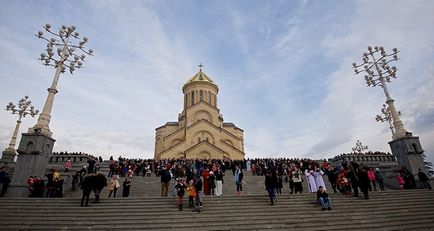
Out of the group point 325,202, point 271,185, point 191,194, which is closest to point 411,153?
point 325,202

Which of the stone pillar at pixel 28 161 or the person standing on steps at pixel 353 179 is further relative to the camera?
the stone pillar at pixel 28 161

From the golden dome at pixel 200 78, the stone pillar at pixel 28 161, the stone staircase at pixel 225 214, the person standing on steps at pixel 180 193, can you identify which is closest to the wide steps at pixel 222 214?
the stone staircase at pixel 225 214

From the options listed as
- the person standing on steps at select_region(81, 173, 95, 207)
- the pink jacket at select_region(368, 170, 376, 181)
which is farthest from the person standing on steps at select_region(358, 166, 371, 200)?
the person standing on steps at select_region(81, 173, 95, 207)

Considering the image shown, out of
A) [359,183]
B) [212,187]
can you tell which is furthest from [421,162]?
[212,187]

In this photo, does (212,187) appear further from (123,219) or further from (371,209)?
(371,209)

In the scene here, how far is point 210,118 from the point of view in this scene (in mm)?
33656

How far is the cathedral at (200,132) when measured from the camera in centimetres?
2670

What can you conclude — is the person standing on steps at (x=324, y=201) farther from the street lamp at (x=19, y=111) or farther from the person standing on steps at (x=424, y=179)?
the street lamp at (x=19, y=111)

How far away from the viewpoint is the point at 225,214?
815 cm

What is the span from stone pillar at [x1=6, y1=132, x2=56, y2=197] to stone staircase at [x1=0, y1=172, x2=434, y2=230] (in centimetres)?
226

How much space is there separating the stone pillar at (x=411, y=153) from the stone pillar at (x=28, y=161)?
18.7 m

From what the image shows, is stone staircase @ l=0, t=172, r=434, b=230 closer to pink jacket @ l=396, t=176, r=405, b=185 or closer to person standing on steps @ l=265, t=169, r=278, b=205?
person standing on steps @ l=265, t=169, r=278, b=205

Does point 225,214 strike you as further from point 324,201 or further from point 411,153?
point 411,153

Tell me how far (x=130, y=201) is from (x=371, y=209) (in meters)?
8.60
